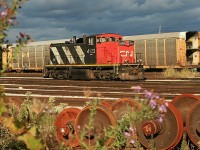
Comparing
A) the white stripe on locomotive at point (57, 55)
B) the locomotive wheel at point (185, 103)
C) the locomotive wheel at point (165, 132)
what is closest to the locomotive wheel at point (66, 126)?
the locomotive wheel at point (165, 132)

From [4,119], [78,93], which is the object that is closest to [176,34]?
[78,93]

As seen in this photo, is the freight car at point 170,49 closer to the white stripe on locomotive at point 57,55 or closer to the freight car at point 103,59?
the freight car at point 103,59

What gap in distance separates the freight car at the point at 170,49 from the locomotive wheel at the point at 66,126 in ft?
77.5

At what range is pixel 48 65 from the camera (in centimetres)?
2920

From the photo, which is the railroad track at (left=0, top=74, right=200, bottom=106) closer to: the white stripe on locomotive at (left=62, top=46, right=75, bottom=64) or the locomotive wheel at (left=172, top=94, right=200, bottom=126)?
the locomotive wheel at (left=172, top=94, right=200, bottom=126)

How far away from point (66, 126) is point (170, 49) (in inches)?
974

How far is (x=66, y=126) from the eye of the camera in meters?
6.34

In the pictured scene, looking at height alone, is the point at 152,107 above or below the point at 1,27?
below

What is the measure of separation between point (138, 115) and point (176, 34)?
27.8 metres

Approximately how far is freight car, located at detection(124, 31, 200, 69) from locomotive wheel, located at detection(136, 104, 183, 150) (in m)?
23.9

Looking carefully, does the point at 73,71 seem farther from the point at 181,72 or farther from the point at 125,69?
the point at 181,72

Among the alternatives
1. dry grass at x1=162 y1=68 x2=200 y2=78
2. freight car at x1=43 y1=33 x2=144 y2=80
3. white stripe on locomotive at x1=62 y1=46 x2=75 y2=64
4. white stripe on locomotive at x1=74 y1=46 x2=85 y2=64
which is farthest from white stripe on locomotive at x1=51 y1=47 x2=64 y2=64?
dry grass at x1=162 y1=68 x2=200 y2=78

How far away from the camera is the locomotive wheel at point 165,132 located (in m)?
5.68

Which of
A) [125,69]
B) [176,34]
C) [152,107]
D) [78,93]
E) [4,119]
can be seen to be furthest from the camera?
[176,34]
